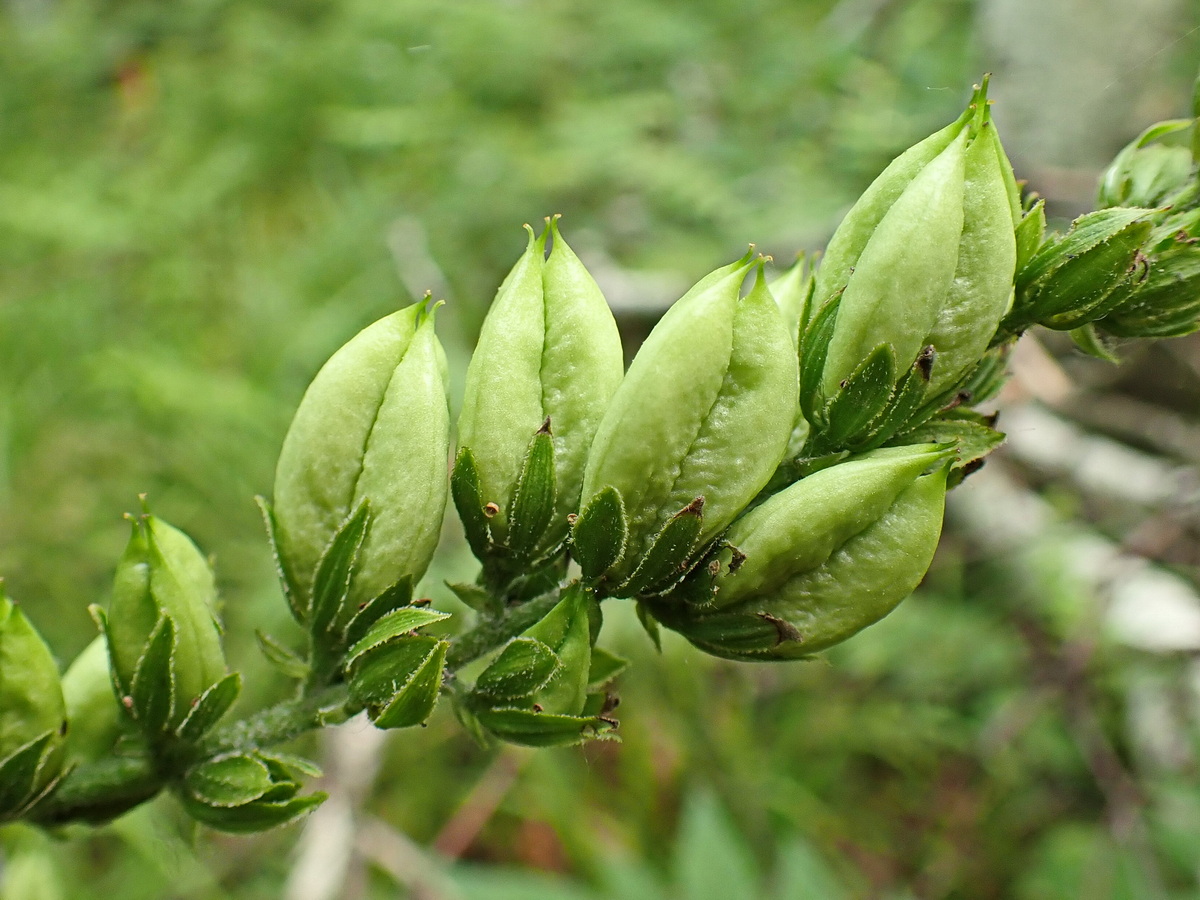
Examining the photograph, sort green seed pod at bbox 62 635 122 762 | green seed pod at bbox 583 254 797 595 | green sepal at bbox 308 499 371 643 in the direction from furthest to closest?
green seed pod at bbox 62 635 122 762, green sepal at bbox 308 499 371 643, green seed pod at bbox 583 254 797 595

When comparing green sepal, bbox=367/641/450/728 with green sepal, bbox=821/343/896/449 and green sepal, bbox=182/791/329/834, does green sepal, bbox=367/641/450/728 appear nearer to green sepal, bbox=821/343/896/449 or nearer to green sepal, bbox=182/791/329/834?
green sepal, bbox=182/791/329/834

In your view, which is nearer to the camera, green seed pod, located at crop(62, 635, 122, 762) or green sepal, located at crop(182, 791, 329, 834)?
green sepal, located at crop(182, 791, 329, 834)

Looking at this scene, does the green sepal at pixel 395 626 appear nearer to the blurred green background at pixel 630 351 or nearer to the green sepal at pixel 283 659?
the green sepal at pixel 283 659

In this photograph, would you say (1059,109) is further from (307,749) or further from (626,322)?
(307,749)

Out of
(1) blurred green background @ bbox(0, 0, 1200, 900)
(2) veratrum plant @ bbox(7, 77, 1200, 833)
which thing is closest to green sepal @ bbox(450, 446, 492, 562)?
(2) veratrum plant @ bbox(7, 77, 1200, 833)

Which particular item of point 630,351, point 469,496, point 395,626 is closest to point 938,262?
point 469,496

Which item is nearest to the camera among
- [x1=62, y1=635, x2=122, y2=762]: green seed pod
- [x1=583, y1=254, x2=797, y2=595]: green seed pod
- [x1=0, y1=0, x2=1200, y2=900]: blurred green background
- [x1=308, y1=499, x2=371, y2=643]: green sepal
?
[x1=583, y1=254, x2=797, y2=595]: green seed pod

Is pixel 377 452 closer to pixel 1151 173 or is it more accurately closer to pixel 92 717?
pixel 92 717
